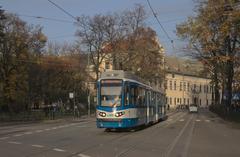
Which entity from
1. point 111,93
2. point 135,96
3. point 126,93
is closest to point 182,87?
point 135,96

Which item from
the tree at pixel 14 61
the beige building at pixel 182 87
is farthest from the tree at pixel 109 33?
the beige building at pixel 182 87

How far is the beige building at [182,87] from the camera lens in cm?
13800

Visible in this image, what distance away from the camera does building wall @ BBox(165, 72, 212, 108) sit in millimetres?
139500

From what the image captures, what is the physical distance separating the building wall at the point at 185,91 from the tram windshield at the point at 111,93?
10726 cm

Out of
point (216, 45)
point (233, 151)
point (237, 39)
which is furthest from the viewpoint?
point (237, 39)

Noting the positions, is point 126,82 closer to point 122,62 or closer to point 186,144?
point 186,144

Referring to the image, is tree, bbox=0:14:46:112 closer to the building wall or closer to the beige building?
the beige building

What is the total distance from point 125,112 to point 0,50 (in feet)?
133

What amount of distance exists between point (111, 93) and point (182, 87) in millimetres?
118900

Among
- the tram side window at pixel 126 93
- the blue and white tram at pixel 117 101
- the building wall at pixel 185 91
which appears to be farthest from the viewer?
the building wall at pixel 185 91

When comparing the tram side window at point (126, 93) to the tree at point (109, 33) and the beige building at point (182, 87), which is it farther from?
the beige building at point (182, 87)

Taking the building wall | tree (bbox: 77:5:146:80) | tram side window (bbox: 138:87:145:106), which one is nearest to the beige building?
the building wall

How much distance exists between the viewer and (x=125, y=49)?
7488 centimetres

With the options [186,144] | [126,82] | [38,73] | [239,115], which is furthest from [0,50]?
[186,144]
